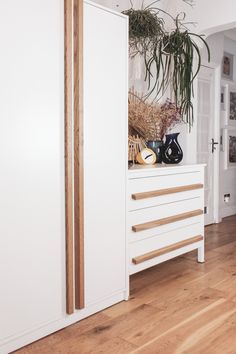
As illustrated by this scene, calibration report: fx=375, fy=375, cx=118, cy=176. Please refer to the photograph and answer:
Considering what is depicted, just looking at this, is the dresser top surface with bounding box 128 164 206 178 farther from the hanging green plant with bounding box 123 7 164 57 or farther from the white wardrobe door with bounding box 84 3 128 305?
the hanging green plant with bounding box 123 7 164 57

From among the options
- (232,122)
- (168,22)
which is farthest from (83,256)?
(232,122)

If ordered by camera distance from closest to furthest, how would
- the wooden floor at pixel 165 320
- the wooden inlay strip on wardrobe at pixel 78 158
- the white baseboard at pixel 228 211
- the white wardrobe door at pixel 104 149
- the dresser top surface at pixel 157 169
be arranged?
the wooden floor at pixel 165 320, the wooden inlay strip on wardrobe at pixel 78 158, the white wardrobe door at pixel 104 149, the dresser top surface at pixel 157 169, the white baseboard at pixel 228 211

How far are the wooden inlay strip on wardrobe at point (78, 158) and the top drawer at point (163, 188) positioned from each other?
0.49 metres

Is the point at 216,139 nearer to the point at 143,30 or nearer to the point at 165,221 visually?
the point at 143,30

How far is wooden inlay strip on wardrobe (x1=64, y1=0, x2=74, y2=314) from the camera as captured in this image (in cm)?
204

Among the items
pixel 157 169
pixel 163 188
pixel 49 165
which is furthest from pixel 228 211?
pixel 49 165

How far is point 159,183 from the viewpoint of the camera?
281 centimetres

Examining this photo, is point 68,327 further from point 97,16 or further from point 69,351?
point 97,16

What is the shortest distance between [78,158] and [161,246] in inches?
44.8

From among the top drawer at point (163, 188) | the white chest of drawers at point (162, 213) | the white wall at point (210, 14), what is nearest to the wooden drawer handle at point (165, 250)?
the white chest of drawers at point (162, 213)

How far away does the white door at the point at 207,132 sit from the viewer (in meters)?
4.67

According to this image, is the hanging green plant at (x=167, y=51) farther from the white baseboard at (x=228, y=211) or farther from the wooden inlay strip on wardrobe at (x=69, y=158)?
the white baseboard at (x=228, y=211)

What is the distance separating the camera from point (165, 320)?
88.8 inches

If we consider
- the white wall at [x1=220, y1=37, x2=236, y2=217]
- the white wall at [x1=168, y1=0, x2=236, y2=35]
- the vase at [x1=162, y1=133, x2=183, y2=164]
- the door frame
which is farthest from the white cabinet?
the white wall at [x1=220, y1=37, x2=236, y2=217]
